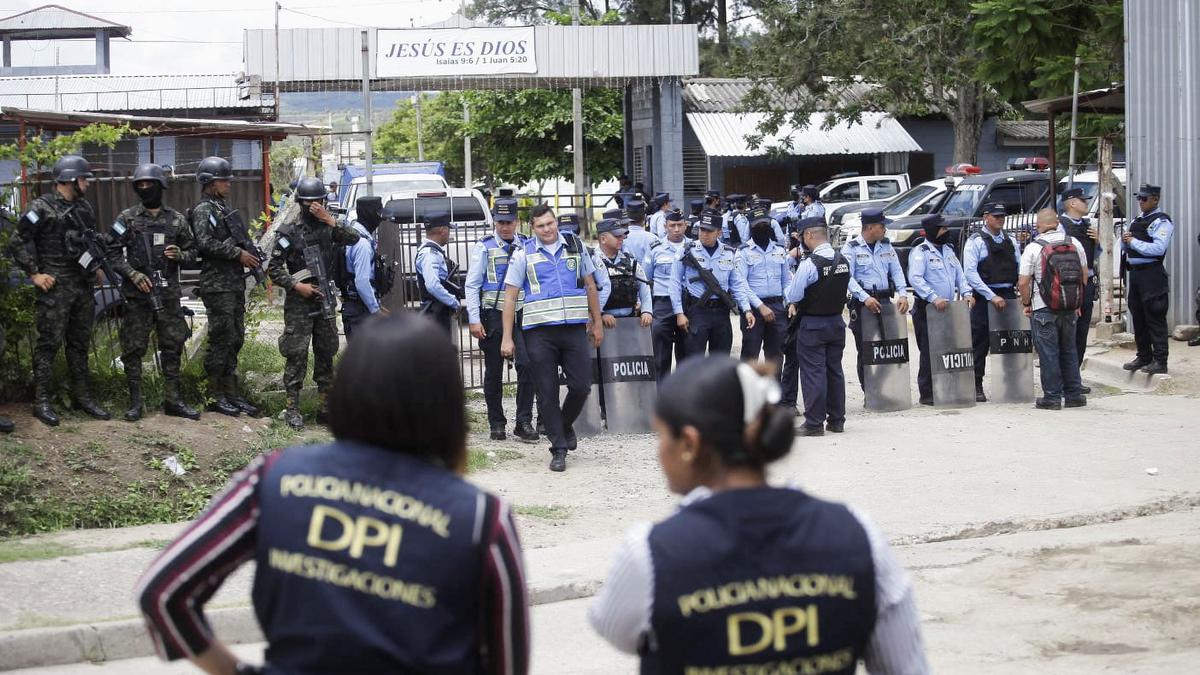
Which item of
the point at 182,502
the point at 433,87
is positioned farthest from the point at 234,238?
the point at 433,87

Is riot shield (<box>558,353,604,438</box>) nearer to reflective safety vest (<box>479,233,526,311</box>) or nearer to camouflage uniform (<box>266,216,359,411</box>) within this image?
reflective safety vest (<box>479,233,526,311</box>)

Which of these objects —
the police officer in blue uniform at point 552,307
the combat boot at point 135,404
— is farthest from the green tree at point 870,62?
the combat boot at point 135,404

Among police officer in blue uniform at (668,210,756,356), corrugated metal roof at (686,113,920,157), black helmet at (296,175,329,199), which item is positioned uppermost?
corrugated metal roof at (686,113,920,157)

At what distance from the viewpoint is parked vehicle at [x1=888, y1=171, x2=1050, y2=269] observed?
21.4 m

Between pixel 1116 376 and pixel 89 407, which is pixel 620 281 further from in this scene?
pixel 1116 376

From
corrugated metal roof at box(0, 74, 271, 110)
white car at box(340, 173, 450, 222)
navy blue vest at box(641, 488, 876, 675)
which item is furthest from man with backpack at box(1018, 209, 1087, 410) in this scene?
corrugated metal roof at box(0, 74, 271, 110)

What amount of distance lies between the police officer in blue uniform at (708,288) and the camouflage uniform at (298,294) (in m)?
→ 2.88

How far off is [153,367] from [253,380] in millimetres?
1012

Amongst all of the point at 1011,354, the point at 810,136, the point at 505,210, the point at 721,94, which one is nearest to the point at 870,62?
the point at 810,136

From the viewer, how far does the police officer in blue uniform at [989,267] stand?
12.9 metres

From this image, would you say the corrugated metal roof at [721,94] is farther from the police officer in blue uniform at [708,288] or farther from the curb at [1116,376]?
the police officer in blue uniform at [708,288]

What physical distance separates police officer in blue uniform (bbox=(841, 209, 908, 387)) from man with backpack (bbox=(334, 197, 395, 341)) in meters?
4.00

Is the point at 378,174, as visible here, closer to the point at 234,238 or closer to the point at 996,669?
the point at 234,238

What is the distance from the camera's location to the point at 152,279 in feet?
33.0
